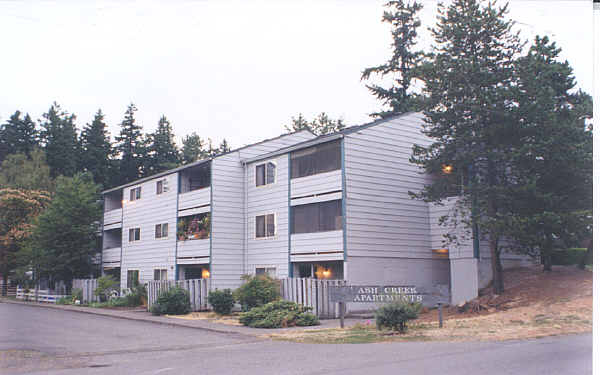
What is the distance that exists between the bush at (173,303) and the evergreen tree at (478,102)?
11.8 metres

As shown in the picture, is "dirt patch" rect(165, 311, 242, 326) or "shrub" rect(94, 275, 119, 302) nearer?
"dirt patch" rect(165, 311, 242, 326)

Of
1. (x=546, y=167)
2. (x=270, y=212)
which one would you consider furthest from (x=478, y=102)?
(x=270, y=212)

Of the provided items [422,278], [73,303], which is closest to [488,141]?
[422,278]

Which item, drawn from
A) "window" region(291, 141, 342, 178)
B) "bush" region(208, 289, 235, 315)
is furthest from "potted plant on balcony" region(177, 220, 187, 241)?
"bush" region(208, 289, 235, 315)

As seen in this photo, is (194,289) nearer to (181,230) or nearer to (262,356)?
(181,230)

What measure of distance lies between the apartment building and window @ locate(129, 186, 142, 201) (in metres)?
3.61

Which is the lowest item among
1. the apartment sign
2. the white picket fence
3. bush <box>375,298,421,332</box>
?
the white picket fence

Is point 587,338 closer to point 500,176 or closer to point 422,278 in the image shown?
point 500,176

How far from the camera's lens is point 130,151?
6406 cm

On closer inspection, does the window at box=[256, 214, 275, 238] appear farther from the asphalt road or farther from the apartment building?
the asphalt road

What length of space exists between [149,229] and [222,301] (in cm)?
1298

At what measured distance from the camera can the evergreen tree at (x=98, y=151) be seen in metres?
→ 62.6

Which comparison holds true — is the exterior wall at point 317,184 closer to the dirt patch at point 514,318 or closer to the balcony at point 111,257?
the dirt patch at point 514,318

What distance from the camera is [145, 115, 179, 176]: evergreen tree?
64375 mm
